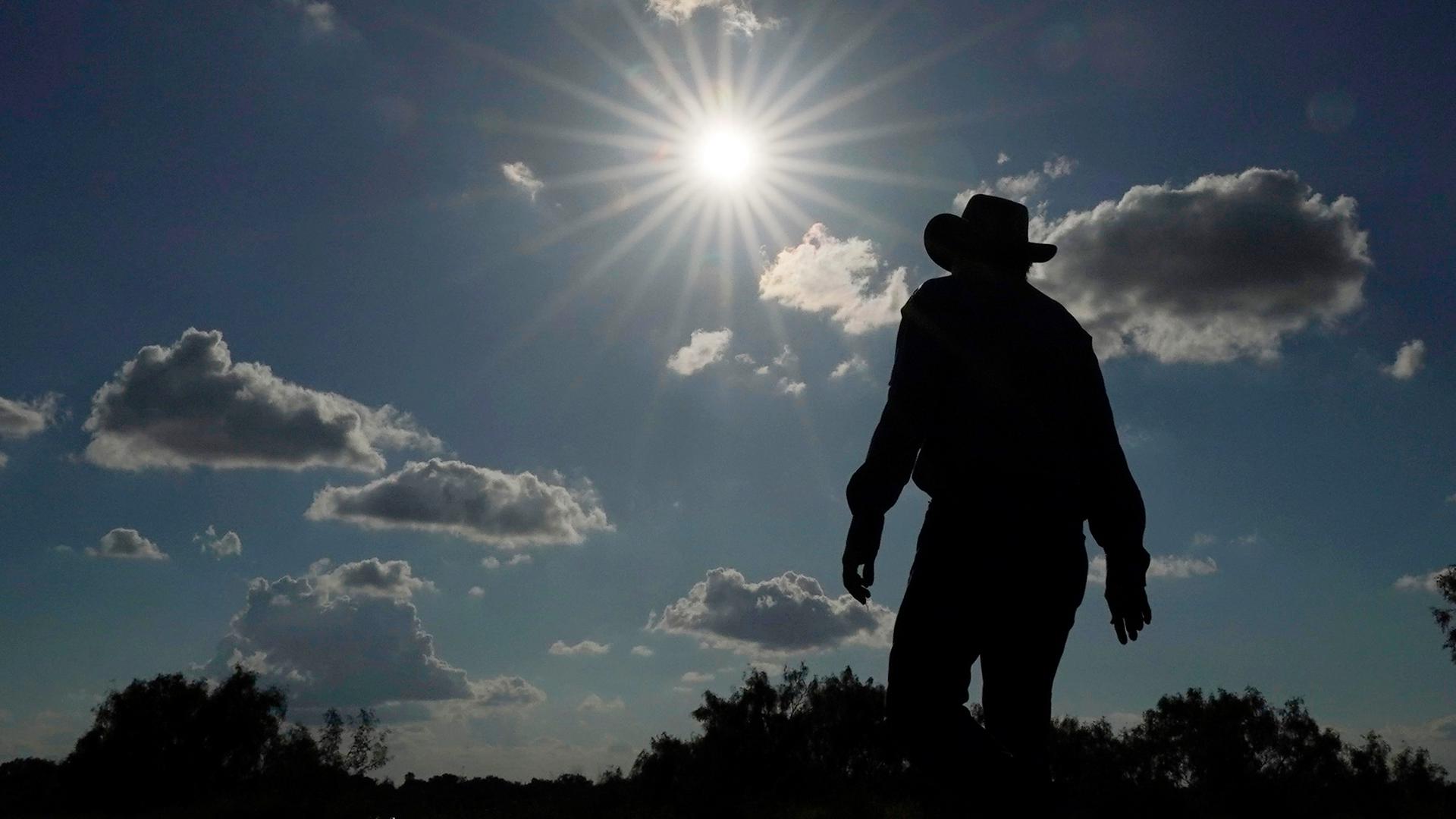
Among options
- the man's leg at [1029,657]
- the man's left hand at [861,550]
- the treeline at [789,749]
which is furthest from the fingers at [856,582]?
the treeline at [789,749]

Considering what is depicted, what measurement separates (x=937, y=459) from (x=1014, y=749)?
106 centimetres

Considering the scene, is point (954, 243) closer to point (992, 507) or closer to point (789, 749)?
point (992, 507)

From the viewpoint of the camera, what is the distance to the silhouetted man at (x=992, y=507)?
3.09 metres

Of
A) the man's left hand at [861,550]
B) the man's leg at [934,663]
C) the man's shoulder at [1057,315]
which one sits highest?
the man's shoulder at [1057,315]

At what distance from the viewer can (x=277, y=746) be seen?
95.2 metres

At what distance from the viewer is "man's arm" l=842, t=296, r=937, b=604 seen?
3.36 metres

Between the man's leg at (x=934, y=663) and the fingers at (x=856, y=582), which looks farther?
the fingers at (x=856, y=582)

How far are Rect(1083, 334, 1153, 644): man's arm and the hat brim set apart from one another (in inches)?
26.1

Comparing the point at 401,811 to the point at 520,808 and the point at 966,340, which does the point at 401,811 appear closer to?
the point at 520,808

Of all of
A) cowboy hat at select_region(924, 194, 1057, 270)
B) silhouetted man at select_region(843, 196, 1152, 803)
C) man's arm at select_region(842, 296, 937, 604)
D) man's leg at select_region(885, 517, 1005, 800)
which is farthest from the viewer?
cowboy hat at select_region(924, 194, 1057, 270)

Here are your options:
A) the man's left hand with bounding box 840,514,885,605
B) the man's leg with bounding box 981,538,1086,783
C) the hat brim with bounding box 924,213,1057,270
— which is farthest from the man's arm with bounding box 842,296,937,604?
the hat brim with bounding box 924,213,1057,270

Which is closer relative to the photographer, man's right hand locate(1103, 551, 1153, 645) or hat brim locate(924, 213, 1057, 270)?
man's right hand locate(1103, 551, 1153, 645)

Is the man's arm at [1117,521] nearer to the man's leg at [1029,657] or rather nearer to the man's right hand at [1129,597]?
the man's right hand at [1129,597]

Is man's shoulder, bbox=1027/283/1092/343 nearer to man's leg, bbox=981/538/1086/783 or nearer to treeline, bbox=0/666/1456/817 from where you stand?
man's leg, bbox=981/538/1086/783
